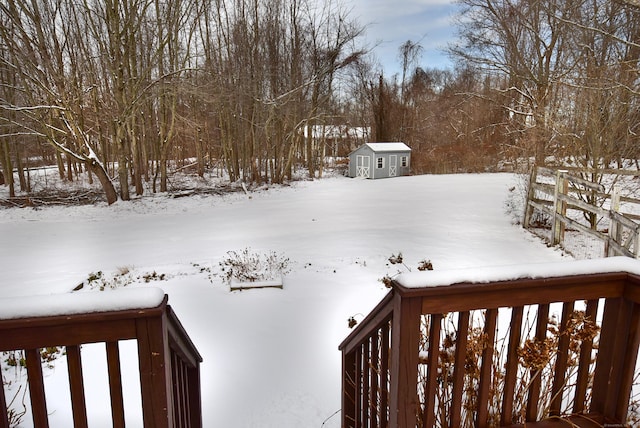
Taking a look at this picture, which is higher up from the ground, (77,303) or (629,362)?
(77,303)

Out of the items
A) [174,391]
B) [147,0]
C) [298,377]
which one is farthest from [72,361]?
[147,0]

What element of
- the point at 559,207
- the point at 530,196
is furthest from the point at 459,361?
the point at 530,196

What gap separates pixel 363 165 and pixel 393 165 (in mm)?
2155

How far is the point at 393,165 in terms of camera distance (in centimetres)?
2453

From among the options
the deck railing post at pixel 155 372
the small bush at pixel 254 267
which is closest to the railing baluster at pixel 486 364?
the deck railing post at pixel 155 372

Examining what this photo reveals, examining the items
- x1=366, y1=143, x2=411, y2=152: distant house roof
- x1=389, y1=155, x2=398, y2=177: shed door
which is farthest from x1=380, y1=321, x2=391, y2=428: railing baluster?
x1=389, y1=155, x2=398, y2=177: shed door

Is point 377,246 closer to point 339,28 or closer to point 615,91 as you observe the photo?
point 615,91

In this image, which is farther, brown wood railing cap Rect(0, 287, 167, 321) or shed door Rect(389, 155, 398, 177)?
shed door Rect(389, 155, 398, 177)

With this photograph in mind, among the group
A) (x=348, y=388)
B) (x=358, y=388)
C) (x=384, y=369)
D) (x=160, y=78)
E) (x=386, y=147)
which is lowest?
(x=348, y=388)

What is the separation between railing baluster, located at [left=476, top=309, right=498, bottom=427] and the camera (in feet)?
5.21

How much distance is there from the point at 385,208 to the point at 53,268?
9627mm

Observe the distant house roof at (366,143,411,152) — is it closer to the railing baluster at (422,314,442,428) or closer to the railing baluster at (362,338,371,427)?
the railing baluster at (362,338,371,427)

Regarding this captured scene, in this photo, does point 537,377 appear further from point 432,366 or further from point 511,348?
point 432,366

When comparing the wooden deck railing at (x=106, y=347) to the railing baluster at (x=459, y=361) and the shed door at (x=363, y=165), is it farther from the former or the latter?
the shed door at (x=363, y=165)
